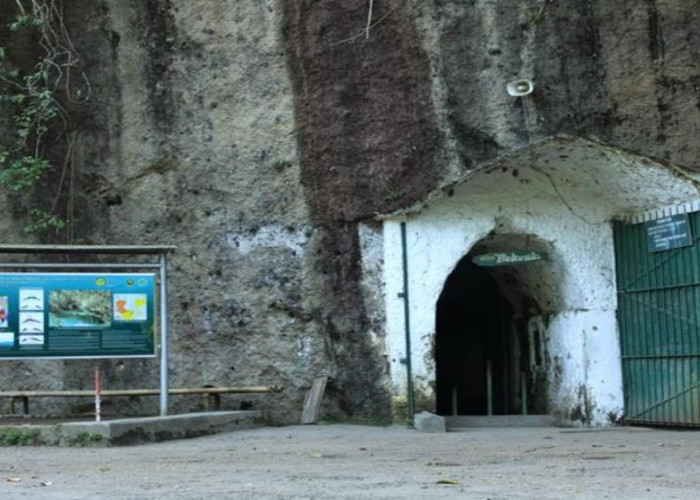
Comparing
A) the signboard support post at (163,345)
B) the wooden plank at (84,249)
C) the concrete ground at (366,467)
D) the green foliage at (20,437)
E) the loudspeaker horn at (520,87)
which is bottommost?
the concrete ground at (366,467)

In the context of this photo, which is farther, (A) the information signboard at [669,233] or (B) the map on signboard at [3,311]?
(A) the information signboard at [669,233]

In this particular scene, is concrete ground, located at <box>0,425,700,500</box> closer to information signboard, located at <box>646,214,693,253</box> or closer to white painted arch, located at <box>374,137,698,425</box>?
white painted arch, located at <box>374,137,698,425</box>

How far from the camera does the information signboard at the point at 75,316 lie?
1034 centimetres

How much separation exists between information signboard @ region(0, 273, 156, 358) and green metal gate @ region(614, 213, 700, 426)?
21.9 feet

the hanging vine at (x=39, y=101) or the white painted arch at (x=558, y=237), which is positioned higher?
the hanging vine at (x=39, y=101)

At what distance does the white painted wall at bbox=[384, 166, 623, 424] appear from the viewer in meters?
12.6

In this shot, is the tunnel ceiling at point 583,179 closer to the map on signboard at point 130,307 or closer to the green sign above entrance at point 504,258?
the green sign above entrance at point 504,258

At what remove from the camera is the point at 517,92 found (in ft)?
40.0

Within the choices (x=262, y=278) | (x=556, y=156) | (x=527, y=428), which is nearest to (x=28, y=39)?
(x=262, y=278)

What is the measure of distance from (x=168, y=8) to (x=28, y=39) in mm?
1982

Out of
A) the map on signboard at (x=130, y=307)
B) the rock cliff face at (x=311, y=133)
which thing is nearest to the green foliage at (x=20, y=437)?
the map on signboard at (x=130, y=307)

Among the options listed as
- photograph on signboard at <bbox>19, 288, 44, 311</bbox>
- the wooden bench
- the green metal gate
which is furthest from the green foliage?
the green metal gate

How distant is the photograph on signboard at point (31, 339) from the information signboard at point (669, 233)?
26.5ft

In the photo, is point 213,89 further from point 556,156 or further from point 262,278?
point 556,156
